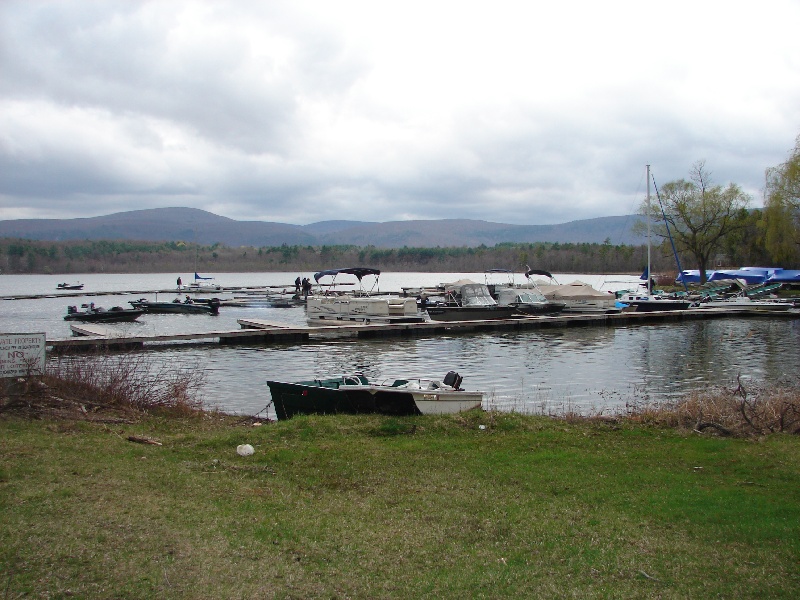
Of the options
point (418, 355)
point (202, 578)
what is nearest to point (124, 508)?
point (202, 578)

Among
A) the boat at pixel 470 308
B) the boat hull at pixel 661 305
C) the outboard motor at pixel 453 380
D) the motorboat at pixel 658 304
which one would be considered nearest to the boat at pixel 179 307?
the boat at pixel 470 308

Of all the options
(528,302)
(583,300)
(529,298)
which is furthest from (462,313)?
(583,300)

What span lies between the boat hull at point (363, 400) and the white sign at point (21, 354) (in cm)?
476

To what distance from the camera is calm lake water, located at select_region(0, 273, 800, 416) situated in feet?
75.7

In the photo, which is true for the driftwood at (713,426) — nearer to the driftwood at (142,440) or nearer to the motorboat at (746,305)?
the driftwood at (142,440)

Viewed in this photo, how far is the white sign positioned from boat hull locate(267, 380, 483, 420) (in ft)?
15.6

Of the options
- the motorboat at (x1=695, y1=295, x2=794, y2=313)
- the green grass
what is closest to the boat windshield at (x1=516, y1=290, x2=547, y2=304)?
the motorboat at (x1=695, y1=295, x2=794, y2=313)

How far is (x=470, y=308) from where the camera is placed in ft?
159

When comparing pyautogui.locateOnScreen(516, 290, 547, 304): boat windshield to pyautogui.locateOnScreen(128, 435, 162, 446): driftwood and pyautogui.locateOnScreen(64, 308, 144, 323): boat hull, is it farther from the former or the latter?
pyautogui.locateOnScreen(128, 435, 162, 446): driftwood

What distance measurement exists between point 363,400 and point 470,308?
110ft

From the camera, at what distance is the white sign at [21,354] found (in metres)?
13.6

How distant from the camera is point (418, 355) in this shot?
3462 cm

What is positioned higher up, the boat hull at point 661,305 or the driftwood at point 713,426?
the boat hull at point 661,305

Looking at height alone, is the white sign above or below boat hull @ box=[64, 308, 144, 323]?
above
